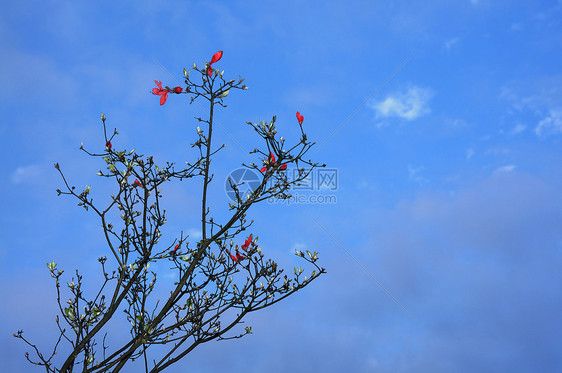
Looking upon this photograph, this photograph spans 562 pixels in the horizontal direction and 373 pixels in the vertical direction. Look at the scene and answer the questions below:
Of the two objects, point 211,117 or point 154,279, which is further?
point 211,117

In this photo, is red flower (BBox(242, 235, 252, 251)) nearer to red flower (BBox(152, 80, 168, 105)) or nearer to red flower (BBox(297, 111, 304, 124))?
red flower (BBox(297, 111, 304, 124))

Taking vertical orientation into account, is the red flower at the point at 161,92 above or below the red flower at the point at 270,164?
above

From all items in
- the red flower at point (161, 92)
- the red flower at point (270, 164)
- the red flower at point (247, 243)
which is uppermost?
the red flower at point (161, 92)

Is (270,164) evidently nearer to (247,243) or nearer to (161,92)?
(247,243)

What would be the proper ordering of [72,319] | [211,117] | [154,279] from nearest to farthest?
[72,319] < [154,279] < [211,117]

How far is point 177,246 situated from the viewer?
13.8 ft

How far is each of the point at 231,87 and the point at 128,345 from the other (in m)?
2.54

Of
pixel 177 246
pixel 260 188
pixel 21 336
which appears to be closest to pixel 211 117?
pixel 260 188

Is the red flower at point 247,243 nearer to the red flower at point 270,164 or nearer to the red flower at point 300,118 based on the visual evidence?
the red flower at point 270,164

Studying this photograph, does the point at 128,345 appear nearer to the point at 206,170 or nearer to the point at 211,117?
the point at 206,170

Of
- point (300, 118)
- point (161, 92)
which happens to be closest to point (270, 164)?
point (300, 118)

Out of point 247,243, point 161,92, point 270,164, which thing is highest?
point 161,92

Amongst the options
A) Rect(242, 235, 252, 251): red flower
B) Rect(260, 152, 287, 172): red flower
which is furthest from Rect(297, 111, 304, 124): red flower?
Rect(242, 235, 252, 251): red flower

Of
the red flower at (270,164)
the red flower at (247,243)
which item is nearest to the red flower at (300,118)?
the red flower at (270,164)
